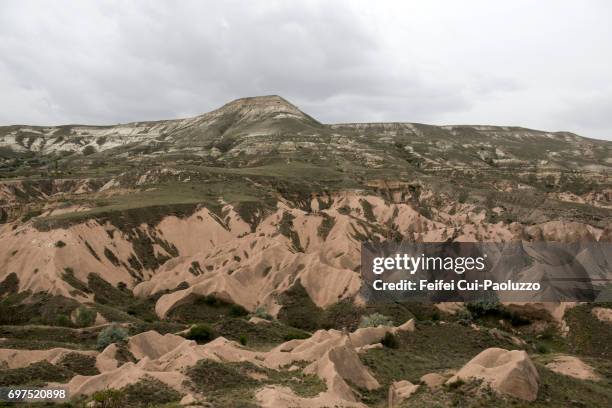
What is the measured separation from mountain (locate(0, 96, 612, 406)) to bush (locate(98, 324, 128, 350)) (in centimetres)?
17

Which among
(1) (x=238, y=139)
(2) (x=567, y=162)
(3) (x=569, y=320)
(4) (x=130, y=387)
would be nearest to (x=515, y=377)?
(4) (x=130, y=387)

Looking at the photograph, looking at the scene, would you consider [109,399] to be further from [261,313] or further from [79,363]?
[261,313]

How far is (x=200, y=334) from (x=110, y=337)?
7830 millimetres

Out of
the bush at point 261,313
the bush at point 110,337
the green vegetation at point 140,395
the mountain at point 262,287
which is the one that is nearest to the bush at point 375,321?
the mountain at point 262,287

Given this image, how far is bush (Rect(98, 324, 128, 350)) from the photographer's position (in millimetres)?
40612

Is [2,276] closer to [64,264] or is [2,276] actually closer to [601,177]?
[64,264]

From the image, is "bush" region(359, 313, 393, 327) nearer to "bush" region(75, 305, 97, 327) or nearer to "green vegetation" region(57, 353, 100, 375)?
"green vegetation" region(57, 353, 100, 375)

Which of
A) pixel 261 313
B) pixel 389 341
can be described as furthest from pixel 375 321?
pixel 261 313

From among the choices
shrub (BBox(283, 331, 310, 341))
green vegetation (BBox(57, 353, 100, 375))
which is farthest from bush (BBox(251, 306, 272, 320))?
green vegetation (BBox(57, 353, 100, 375))

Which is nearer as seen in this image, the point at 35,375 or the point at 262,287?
the point at 35,375

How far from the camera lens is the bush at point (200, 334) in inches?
1809

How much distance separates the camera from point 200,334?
46219 mm

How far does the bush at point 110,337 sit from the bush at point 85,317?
11.4 meters

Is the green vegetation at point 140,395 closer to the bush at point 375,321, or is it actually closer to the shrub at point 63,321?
the bush at point 375,321
